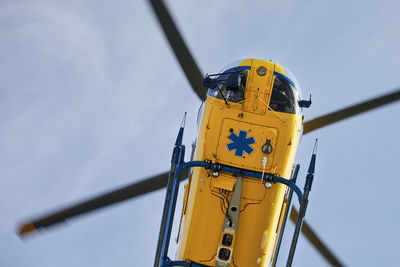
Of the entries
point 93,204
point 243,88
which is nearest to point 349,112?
point 243,88

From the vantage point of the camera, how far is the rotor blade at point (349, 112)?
11.9 metres

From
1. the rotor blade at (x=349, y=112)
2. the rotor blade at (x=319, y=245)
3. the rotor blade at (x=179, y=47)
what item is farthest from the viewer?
the rotor blade at (x=319, y=245)

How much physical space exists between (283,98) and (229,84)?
1.31m

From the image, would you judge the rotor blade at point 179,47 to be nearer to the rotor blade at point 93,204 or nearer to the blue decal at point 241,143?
the blue decal at point 241,143

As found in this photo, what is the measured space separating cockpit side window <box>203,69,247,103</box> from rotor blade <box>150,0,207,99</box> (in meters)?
0.49

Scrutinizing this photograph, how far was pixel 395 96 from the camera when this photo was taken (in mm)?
11883

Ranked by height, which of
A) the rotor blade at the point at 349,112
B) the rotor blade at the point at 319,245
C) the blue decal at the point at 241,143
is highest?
the rotor blade at the point at 349,112

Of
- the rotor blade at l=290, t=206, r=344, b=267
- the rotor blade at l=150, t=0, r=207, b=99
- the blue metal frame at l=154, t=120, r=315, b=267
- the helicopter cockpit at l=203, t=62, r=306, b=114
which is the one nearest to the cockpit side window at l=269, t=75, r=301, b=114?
the helicopter cockpit at l=203, t=62, r=306, b=114

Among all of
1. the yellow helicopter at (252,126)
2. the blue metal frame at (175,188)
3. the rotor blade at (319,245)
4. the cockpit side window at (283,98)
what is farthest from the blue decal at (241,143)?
the rotor blade at (319,245)

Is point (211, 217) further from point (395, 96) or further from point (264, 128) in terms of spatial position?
point (395, 96)

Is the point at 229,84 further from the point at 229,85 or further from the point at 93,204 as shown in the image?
the point at 93,204

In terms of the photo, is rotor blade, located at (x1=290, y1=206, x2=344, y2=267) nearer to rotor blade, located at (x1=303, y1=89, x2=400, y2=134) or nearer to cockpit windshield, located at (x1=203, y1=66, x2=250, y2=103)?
rotor blade, located at (x1=303, y1=89, x2=400, y2=134)

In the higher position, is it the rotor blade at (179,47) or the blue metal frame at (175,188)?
the rotor blade at (179,47)

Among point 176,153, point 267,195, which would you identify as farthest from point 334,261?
point 176,153
